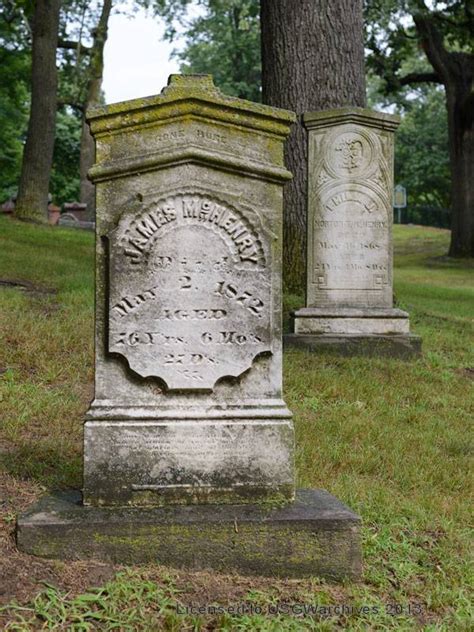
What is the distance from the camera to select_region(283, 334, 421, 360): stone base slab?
8.18 m

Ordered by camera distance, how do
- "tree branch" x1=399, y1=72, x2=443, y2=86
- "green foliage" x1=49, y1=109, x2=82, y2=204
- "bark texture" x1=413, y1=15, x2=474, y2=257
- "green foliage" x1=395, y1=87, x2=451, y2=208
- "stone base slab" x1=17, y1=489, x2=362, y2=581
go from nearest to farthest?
"stone base slab" x1=17, y1=489, x2=362, y2=581
"bark texture" x1=413, y1=15, x2=474, y2=257
"tree branch" x1=399, y1=72, x2=443, y2=86
"green foliage" x1=49, y1=109, x2=82, y2=204
"green foliage" x1=395, y1=87, x2=451, y2=208

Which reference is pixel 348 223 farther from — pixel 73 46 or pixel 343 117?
pixel 73 46

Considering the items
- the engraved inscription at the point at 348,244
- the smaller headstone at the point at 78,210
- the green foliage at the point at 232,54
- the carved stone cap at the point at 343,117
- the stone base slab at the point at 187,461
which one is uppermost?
the green foliage at the point at 232,54

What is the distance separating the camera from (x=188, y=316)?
3.76 meters

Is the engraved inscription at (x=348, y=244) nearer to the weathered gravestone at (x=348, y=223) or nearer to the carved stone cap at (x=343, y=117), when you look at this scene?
the weathered gravestone at (x=348, y=223)

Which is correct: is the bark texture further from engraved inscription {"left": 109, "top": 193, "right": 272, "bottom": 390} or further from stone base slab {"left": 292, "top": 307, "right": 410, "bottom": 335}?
engraved inscription {"left": 109, "top": 193, "right": 272, "bottom": 390}

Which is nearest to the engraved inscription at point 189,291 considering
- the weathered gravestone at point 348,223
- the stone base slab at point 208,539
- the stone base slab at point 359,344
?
the stone base slab at point 208,539

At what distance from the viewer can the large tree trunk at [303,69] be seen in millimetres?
9211

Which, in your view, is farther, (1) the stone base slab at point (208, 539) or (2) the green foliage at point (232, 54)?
(2) the green foliage at point (232, 54)

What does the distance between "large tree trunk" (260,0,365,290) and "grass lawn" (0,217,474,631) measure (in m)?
0.81

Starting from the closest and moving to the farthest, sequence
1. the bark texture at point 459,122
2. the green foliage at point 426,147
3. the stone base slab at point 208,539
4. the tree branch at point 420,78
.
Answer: the stone base slab at point 208,539 < the bark texture at point 459,122 < the tree branch at point 420,78 < the green foliage at point 426,147

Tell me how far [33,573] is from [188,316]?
124 cm

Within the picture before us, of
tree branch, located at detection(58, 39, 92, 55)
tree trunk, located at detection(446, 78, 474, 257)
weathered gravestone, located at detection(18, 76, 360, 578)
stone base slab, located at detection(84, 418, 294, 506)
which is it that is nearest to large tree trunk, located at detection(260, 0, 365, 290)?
weathered gravestone, located at detection(18, 76, 360, 578)

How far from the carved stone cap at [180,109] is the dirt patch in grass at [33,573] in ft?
5.88
